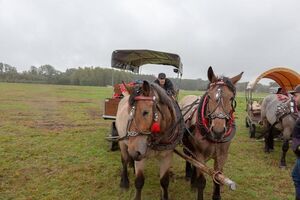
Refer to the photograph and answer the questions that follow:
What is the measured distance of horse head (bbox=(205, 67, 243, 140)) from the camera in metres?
3.18

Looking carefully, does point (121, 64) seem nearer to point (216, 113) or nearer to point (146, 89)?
point (146, 89)

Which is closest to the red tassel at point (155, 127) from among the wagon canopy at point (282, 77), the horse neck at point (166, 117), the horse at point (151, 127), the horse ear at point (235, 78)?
the horse at point (151, 127)

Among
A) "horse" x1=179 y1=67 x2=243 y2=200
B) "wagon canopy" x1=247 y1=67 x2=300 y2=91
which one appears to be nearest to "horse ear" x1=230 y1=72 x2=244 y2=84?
"horse" x1=179 y1=67 x2=243 y2=200

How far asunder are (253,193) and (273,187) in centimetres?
58

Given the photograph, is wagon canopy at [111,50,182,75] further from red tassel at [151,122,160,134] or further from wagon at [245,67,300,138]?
red tassel at [151,122,160,134]

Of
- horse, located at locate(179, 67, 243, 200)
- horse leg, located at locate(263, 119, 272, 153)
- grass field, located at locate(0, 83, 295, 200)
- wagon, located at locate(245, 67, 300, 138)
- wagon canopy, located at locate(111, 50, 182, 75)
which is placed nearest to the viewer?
horse, located at locate(179, 67, 243, 200)

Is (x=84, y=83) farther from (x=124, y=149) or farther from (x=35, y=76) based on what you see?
(x=124, y=149)

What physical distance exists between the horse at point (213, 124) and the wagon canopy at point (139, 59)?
2.79 meters

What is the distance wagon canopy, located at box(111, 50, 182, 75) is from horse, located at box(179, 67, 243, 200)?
110 inches

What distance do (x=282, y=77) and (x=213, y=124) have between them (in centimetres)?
727

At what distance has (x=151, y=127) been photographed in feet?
10.4

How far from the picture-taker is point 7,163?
20.1ft

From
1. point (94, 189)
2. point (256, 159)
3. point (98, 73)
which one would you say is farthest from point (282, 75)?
point (98, 73)

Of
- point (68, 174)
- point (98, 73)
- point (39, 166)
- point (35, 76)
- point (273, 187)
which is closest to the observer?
point (273, 187)
